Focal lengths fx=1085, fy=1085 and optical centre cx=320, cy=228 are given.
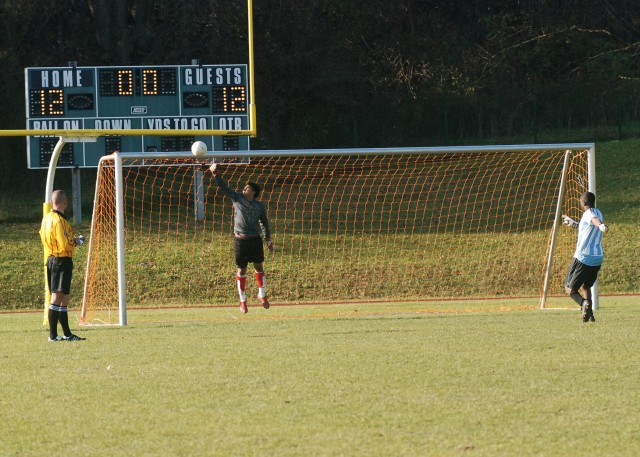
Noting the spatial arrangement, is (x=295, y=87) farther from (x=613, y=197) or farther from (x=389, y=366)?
(x=389, y=366)

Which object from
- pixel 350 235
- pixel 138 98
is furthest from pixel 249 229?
pixel 350 235

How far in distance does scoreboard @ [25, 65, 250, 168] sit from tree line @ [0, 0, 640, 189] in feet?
30.4

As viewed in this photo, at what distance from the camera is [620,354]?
29.6 feet

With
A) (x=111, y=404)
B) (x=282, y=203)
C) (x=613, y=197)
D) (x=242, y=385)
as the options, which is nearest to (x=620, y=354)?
(x=242, y=385)

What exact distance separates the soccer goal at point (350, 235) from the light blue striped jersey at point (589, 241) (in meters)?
5.73

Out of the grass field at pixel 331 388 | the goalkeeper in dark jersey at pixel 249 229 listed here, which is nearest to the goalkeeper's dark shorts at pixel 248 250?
the goalkeeper in dark jersey at pixel 249 229

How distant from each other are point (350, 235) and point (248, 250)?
9402 millimetres

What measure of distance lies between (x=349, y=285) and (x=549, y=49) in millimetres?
19809

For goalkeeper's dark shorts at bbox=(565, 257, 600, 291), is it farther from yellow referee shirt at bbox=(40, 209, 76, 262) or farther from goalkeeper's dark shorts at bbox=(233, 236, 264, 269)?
yellow referee shirt at bbox=(40, 209, 76, 262)

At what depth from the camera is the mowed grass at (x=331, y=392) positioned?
19.3ft

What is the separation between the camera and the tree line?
3194 cm

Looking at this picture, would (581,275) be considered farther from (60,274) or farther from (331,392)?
(331,392)

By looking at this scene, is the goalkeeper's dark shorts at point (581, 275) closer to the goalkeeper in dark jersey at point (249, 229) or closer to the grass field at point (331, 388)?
the grass field at point (331, 388)

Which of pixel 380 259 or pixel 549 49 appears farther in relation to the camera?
pixel 549 49
